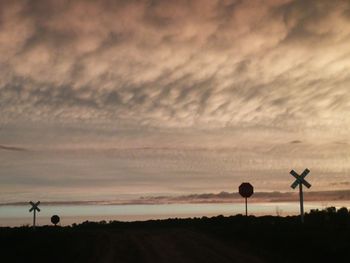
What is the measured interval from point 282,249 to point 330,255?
3.00 m

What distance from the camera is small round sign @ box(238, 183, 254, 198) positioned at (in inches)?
1577

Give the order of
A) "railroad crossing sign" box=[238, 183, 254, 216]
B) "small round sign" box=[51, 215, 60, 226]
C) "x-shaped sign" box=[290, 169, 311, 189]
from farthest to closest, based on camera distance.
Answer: "small round sign" box=[51, 215, 60, 226] < "railroad crossing sign" box=[238, 183, 254, 216] < "x-shaped sign" box=[290, 169, 311, 189]

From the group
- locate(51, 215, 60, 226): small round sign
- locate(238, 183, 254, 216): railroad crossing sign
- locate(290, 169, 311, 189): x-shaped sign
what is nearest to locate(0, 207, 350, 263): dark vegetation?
locate(290, 169, 311, 189): x-shaped sign

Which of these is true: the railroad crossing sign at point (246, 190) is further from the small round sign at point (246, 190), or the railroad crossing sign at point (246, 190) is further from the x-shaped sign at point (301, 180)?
the x-shaped sign at point (301, 180)

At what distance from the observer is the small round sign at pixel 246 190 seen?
131ft

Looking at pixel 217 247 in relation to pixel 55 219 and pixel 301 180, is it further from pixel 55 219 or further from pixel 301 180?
pixel 55 219

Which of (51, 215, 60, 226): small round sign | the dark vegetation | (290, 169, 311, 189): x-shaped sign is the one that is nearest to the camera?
the dark vegetation

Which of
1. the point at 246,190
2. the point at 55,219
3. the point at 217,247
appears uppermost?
the point at 246,190

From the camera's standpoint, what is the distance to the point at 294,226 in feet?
96.0

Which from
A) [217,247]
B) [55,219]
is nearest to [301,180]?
[217,247]

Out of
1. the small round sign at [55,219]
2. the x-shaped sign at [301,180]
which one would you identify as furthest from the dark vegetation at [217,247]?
the small round sign at [55,219]

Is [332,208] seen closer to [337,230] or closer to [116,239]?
[337,230]

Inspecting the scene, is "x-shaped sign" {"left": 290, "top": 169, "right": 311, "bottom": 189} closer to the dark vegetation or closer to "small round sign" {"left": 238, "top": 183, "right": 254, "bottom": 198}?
the dark vegetation

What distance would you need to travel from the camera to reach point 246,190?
40.1 metres
